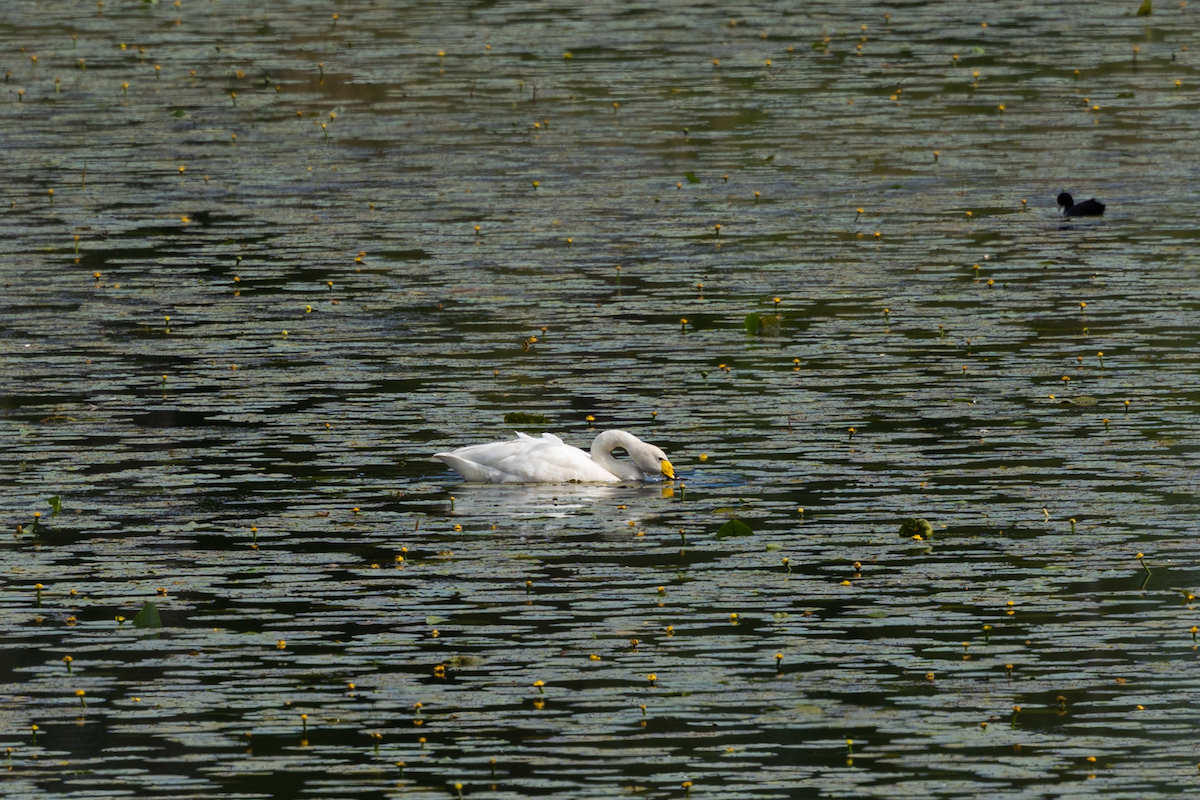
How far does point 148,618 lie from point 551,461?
11.8 ft

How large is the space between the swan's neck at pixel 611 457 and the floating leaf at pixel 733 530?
161cm

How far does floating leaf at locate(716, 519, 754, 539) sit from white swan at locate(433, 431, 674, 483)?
1324mm

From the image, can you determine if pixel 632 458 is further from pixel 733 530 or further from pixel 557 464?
pixel 733 530

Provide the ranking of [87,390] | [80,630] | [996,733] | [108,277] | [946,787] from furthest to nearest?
[108,277], [87,390], [80,630], [996,733], [946,787]

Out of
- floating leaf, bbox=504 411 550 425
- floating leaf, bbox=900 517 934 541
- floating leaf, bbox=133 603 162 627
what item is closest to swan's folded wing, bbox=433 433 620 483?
floating leaf, bbox=504 411 550 425

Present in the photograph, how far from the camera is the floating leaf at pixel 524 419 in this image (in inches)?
643

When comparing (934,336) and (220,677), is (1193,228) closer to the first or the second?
(934,336)

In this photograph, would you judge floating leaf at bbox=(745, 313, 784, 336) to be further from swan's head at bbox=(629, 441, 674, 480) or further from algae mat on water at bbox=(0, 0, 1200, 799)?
swan's head at bbox=(629, 441, 674, 480)

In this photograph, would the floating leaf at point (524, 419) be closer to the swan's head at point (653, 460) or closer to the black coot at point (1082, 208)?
the swan's head at point (653, 460)

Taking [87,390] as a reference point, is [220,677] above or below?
below

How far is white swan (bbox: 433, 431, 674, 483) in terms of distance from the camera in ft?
49.1

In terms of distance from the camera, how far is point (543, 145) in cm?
2856

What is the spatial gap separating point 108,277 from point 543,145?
7.88 meters

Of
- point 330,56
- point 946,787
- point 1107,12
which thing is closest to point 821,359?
point 946,787
